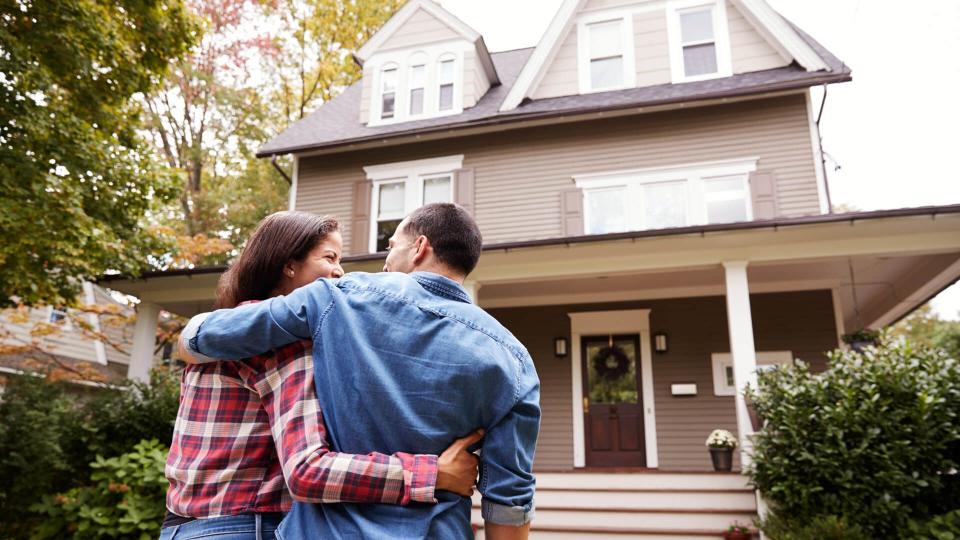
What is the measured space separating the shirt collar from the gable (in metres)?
11.2

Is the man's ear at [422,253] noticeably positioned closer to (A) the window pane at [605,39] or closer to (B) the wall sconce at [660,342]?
(B) the wall sconce at [660,342]

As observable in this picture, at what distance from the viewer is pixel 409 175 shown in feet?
36.4

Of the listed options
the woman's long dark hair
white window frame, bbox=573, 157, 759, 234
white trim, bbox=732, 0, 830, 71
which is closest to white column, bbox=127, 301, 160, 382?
white window frame, bbox=573, 157, 759, 234

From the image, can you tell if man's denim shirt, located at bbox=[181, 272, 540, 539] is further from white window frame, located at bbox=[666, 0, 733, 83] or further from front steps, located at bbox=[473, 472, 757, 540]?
white window frame, located at bbox=[666, 0, 733, 83]

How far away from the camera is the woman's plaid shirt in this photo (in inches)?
47.1

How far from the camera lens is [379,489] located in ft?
3.89

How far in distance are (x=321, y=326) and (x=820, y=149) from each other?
988 cm

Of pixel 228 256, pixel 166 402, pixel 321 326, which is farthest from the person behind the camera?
pixel 228 256

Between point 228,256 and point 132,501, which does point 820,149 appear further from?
point 228,256

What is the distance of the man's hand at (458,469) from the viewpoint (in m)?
1.23

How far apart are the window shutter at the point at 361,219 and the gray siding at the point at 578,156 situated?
23 cm

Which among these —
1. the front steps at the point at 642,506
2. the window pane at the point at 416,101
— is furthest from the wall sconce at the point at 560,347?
the window pane at the point at 416,101

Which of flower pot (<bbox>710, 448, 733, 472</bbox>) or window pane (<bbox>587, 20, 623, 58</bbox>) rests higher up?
window pane (<bbox>587, 20, 623, 58</bbox>)

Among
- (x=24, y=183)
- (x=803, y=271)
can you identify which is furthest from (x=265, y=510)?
(x=803, y=271)
